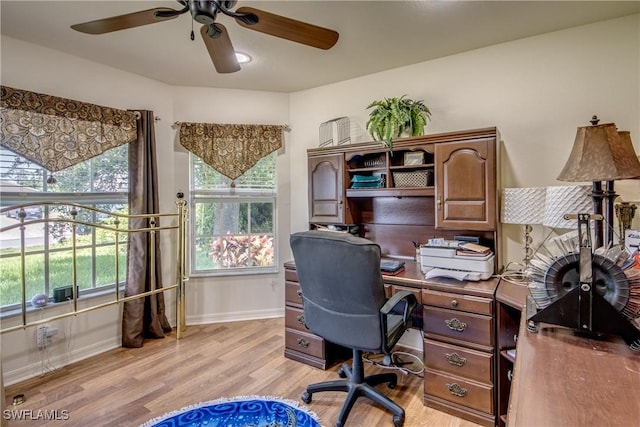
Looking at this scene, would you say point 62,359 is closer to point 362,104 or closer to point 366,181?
point 366,181

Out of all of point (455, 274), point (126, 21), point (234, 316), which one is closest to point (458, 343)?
point (455, 274)

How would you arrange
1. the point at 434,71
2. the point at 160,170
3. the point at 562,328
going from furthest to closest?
the point at 160,170, the point at 434,71, the point at 562,328

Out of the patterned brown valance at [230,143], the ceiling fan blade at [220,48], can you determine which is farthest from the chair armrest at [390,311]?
the patterned brown valance at [230,143]

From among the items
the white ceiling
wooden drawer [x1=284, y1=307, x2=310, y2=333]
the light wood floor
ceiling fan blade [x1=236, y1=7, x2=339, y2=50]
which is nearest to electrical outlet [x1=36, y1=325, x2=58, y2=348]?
the light wood floor

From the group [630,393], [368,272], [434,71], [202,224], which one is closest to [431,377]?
[368,272]

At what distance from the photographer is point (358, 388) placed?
2.00 meters

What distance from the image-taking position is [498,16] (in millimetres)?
2049

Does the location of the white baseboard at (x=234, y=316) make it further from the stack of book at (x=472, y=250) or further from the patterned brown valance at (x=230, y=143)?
the stack of book at (x=472, y=250)

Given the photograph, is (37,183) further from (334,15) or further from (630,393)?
(630,393)

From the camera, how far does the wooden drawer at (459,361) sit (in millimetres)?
1848

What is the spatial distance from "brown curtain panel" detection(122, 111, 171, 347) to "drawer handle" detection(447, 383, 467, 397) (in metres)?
2.48

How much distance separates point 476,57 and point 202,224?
2870 millimetres

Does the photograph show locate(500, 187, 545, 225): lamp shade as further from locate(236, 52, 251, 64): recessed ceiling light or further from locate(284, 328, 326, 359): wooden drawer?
locate(236, 52, 251, 64): recessed ceiling light

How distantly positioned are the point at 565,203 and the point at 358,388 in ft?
5.11
